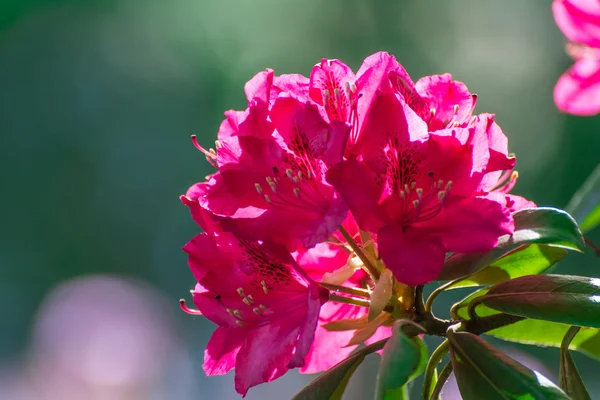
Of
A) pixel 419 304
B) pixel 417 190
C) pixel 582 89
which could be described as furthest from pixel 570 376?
pixel 582 89

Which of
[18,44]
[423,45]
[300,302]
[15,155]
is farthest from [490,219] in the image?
[18,44]

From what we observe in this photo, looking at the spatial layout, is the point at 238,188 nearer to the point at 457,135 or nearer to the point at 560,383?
the point at 457,135

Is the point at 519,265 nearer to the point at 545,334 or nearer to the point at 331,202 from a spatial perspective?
the point at 545,334

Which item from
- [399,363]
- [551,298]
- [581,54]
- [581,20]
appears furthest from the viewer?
[581,54]

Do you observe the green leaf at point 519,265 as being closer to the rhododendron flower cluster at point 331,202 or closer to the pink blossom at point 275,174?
the rhododendron flower cluster at point 331,202

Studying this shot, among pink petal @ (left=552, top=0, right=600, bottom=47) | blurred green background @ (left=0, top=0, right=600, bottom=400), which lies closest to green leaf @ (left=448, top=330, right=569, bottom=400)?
pink petal @ (left=552, top=0, right=600, bottom=47)

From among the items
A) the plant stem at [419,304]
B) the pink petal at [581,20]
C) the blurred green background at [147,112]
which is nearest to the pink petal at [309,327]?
the plant stem at [419,304]

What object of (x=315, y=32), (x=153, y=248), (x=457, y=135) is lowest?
(x=153, y=248)

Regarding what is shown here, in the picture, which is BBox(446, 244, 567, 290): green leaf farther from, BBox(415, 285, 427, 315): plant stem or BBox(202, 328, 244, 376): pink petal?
BBox(202, 328, 244, 376): pink petal
